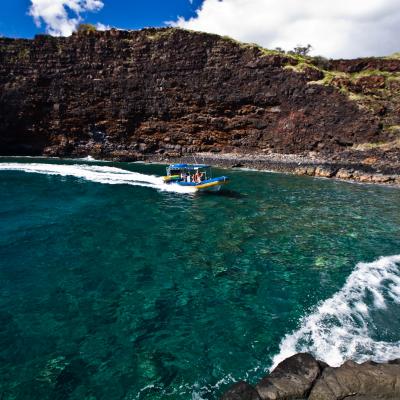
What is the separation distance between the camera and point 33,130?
251ft

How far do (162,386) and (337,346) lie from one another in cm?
648

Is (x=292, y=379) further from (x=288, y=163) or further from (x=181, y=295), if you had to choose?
(x=288, y=163)

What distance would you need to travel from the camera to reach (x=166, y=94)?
7344 centimetres

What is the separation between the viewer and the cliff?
6694 cm

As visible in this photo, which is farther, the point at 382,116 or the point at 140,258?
the point at 382,116

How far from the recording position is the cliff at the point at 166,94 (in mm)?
66938

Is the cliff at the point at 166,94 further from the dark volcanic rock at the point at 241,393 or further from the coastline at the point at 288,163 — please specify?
the dark volcanic rock at the point at 241,393

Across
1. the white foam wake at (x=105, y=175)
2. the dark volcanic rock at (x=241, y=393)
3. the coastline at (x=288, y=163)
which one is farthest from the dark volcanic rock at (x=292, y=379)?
the coastline at (x=288, y=163)

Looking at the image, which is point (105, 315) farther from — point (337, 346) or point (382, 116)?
point (382, 116)

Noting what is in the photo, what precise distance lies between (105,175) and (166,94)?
1270 inches

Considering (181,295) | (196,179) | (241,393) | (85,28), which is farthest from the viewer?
(85,28)

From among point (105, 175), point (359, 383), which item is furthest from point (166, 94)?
point (359, 383)

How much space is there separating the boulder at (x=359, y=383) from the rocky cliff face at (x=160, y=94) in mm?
60714

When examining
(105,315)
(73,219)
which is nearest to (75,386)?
(105,315)
